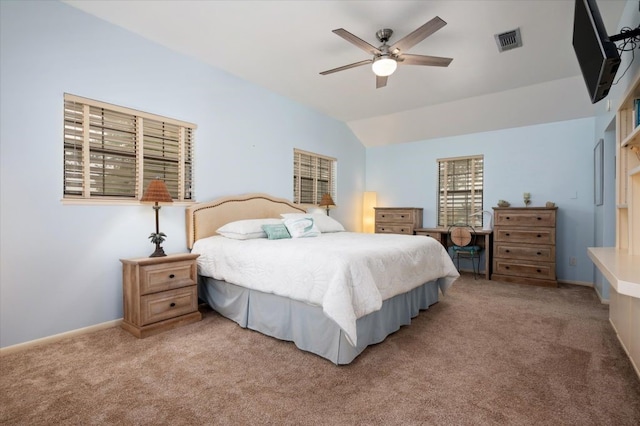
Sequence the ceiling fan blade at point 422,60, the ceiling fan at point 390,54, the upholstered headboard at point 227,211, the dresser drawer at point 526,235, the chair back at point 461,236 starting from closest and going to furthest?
the ceiling fan at point 390,54 < the ceiling fan blade at point 422,60 < the upholstered headboard at point 227,211 < the dresser drawer at point 526,235 < the chair back at point 461,236

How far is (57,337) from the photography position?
8.42ft

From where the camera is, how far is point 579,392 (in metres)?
1.81

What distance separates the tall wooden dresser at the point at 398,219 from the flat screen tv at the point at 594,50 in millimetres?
3656

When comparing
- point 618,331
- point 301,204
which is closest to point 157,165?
point 301,204

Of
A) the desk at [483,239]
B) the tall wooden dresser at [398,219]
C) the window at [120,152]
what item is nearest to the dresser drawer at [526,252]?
the desk at [483,239]

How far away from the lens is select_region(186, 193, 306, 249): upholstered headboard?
3.47 metres

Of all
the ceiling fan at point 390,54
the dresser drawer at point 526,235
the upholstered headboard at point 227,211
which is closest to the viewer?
the ceiling fan at point 390,54

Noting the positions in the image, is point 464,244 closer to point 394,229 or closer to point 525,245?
point 525,245

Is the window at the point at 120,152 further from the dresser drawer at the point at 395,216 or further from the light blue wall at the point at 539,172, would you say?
the light blue wall at the point at 539,172

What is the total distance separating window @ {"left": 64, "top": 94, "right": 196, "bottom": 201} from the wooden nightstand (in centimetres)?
77

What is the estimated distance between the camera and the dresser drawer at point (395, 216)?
5645 mm

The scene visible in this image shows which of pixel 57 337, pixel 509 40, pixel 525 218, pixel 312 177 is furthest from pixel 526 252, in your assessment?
pixel 57 337

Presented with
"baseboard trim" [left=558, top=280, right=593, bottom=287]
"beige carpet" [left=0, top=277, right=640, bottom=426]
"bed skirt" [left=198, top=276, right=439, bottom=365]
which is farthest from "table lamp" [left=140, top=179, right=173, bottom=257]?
"baseboard trim" [left=558, top=280, right=593, bottom=287]

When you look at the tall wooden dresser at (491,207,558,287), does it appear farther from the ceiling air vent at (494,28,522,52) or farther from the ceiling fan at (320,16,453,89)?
the ceiling fan at (320,16,453,89)
